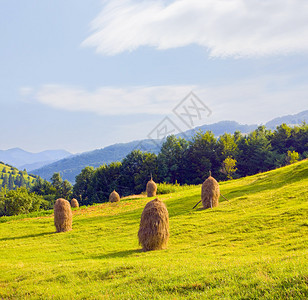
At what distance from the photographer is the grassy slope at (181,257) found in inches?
321

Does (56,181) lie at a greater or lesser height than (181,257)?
greater

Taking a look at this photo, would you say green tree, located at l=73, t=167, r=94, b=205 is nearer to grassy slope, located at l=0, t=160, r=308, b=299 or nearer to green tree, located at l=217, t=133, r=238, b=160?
green tree, located at l=217, t=133, r=238, b=160

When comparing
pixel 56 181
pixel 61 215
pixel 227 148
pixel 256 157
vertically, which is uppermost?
pixel 227 148

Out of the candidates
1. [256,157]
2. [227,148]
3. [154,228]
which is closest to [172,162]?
[227,148]

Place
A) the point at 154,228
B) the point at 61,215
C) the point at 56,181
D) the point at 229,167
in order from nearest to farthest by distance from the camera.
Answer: the point at 154,228 → the point at 61,215 → the point at 229,167 → the point at 56,181

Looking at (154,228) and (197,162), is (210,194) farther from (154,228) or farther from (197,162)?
(197,162)

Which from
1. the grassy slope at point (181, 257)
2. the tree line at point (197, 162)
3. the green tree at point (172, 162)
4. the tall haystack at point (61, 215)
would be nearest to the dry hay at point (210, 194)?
the grassy slope at point (181, 257)

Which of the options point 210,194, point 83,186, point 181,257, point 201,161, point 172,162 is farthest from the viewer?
point 83,186

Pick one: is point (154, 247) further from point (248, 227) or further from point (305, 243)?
point (305, 243)

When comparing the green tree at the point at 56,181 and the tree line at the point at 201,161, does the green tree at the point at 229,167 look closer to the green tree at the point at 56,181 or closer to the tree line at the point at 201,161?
the tree line at the point at 201,161

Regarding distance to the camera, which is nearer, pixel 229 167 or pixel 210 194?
pixel 210 194

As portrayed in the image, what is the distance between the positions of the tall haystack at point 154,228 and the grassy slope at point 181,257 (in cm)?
63

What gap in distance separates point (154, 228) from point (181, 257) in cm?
272

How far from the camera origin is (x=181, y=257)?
12.6 meters
